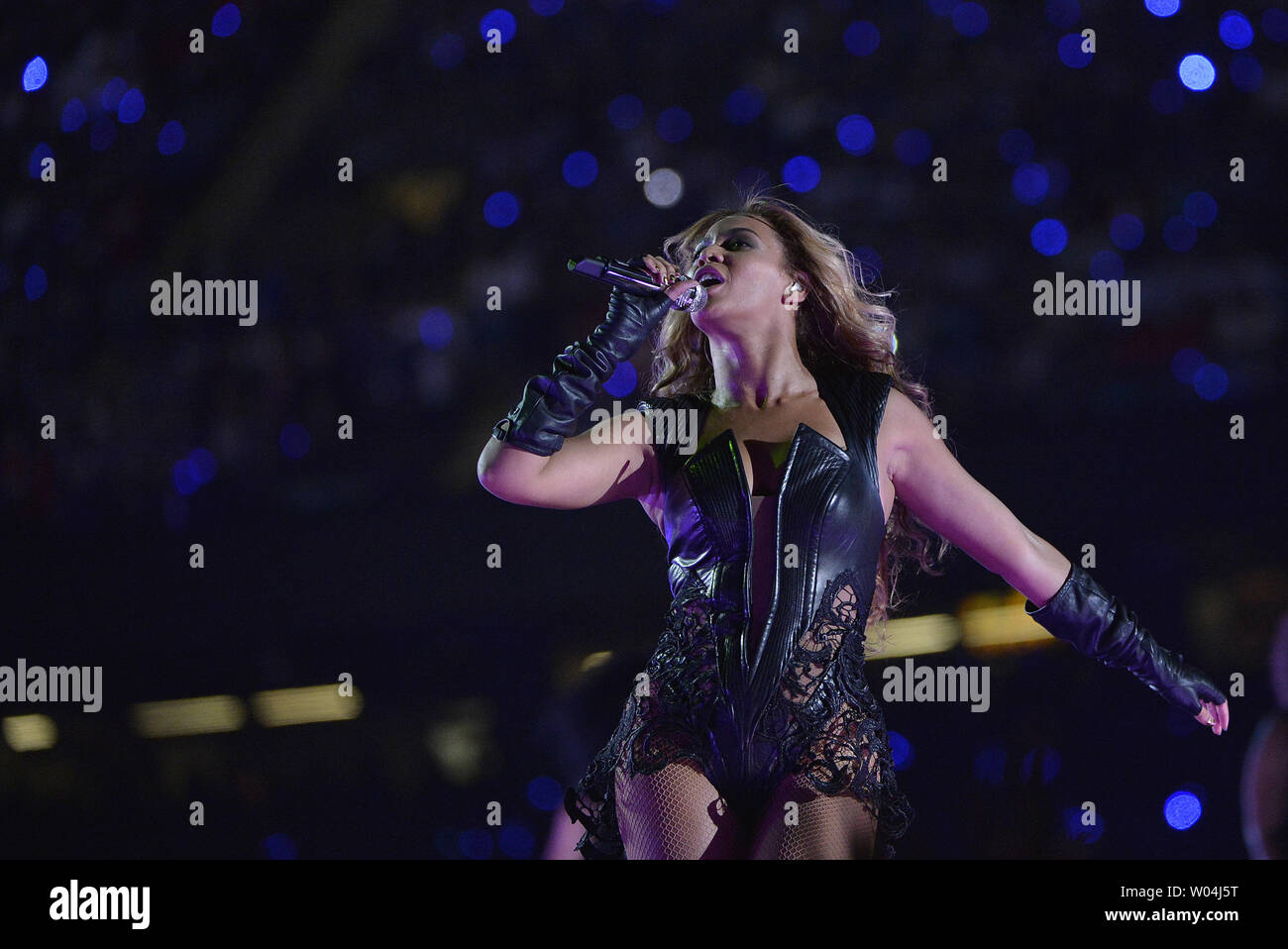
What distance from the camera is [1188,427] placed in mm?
3008

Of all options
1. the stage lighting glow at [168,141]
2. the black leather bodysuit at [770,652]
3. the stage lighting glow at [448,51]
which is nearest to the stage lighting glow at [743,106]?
the stage lighting glow at [448,51]

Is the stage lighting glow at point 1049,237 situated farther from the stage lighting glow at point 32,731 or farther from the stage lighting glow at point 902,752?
the stage lighting glow at point 32,731

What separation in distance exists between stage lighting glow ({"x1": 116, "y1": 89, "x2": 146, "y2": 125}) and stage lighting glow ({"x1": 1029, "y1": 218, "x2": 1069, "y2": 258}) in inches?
86.9

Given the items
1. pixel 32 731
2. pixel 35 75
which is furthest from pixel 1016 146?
pixel 32 731

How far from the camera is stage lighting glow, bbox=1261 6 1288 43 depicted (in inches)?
120

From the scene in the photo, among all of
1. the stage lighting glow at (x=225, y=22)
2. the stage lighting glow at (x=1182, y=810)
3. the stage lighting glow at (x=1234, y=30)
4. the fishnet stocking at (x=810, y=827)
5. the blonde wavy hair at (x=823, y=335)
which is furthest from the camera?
the stage lighting glow at (x=225, y=22)

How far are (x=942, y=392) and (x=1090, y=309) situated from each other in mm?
393

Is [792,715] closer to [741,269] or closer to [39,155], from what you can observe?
[741,269]

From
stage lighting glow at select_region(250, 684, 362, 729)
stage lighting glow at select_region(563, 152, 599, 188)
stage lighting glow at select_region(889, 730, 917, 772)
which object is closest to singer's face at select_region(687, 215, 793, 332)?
stage lighting glow at select_region(563, 152, 599, 188)

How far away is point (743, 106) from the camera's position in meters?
3.10

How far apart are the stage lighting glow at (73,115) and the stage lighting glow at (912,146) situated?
2.02 meters

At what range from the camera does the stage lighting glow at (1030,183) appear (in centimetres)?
303

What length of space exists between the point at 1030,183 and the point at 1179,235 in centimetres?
37

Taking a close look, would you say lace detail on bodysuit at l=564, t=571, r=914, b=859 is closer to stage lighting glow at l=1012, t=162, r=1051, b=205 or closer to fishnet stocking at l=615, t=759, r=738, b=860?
fishnet stocking at l=615, t=759, r=738, b=860
